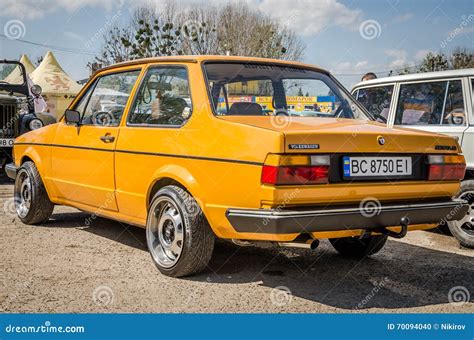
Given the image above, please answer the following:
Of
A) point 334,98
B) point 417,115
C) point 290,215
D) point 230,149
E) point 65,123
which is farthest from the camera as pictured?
point 417,115

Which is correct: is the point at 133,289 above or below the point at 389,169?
below

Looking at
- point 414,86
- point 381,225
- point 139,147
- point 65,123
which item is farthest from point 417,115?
point 65,123

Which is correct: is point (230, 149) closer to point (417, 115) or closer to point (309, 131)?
point (309, 131)

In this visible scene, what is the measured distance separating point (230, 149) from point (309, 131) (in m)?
0.55

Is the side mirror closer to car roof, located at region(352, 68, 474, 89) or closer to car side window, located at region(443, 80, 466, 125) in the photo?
car roof, located at region(352, 68, 474, 89)

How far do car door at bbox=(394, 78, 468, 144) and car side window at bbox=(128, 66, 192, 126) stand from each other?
123 inches

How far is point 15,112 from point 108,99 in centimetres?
659

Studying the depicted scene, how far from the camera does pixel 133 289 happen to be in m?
4.15

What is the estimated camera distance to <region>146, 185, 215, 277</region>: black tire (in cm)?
421

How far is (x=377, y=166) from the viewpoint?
399cm

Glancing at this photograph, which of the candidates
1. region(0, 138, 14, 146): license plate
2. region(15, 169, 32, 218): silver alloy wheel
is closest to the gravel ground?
region(15, 169, 32, 218): silver alloy wheel
